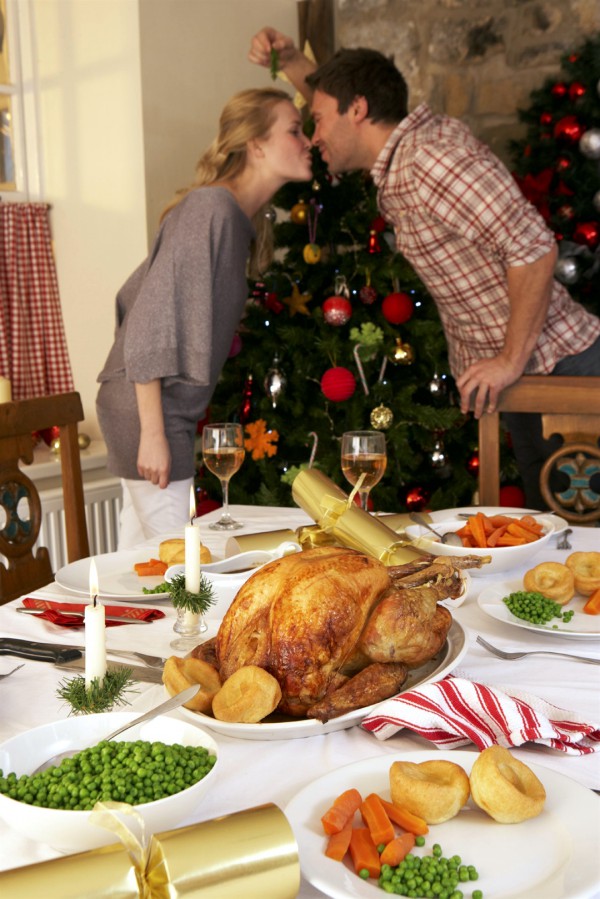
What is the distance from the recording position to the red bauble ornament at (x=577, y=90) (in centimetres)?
291

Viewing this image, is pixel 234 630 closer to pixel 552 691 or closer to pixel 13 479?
pixel 552 691

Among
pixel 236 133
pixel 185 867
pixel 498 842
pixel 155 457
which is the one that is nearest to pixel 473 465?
pixel 155 457

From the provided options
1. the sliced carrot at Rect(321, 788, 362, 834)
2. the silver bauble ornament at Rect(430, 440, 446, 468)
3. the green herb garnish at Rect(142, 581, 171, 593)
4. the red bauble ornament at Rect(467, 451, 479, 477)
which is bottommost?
the red bauble ornament at Rect(467, 451, 479, 477)

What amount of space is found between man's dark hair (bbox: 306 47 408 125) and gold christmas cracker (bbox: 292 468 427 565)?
1.45 m

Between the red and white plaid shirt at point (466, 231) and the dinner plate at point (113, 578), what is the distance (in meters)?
1.16

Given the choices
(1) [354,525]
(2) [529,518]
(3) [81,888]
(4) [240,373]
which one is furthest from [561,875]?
(4) [240,373]

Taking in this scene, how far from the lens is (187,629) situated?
0.95m

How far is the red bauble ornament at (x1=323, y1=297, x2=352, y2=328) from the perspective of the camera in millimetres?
2893

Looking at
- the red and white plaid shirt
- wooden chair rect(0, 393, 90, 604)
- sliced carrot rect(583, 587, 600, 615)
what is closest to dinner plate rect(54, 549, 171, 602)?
wooden chair rect(0, 393, 90, 604)

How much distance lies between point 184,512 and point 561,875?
1.85 m

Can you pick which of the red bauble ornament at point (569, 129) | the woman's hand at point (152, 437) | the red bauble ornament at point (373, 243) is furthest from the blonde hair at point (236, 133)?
the red bauble ornament at point (569, 129)

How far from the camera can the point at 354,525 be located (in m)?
1.08

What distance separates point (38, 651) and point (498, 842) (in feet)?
1.66

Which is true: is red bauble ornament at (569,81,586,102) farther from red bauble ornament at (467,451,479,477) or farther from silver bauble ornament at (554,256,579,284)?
red bauble ornament at (467,451,479,477)
